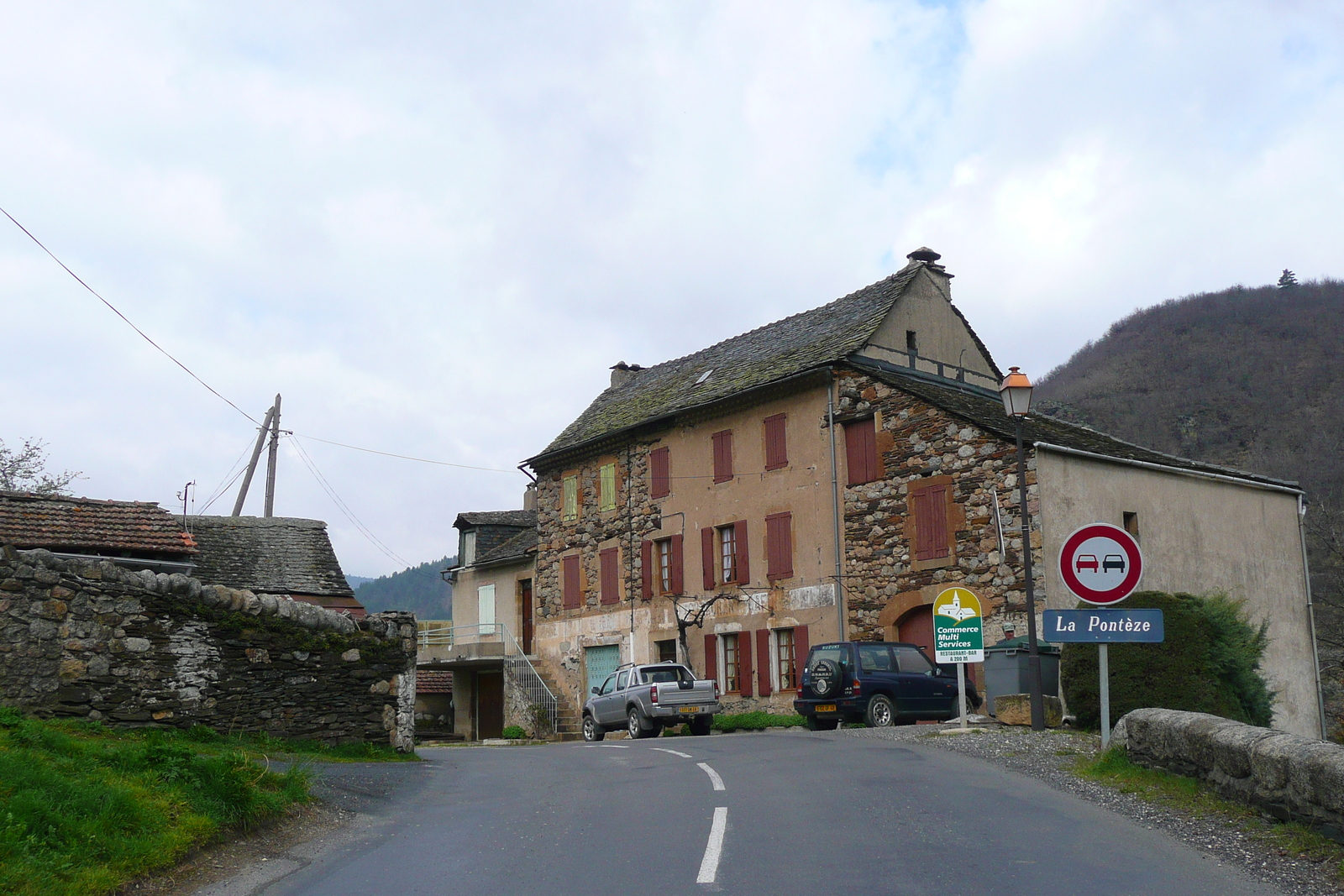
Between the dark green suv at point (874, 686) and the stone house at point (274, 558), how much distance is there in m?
10.6

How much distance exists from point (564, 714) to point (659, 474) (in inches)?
312

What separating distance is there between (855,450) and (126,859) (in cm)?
2231

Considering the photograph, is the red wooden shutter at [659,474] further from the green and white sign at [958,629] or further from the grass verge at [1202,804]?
the grass verge at [1202,804]

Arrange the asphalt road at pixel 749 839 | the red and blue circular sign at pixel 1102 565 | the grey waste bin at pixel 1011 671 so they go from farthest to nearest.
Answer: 1. the grey waste bin at pixel 1011 671
2. the red and blue circular sign at pixel 1102 565
3. the asphalt road at pixel 749 839

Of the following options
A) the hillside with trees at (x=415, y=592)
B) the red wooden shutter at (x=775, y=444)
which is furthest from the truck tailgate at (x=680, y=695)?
the hillside with trees at (x=415, y=592)

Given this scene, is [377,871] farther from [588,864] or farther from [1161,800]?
[1161,800]

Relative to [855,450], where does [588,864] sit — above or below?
below

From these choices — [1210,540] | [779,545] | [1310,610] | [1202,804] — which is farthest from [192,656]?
[1310,610]

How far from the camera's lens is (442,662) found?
37.6 m

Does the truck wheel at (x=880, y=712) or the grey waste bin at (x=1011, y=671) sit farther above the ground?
the grey waste bin at (x=1011, y=671)

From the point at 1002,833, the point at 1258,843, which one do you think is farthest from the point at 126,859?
the point at 1258,843

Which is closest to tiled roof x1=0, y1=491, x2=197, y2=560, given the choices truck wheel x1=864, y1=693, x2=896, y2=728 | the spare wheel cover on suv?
the spare wheel cover on suv

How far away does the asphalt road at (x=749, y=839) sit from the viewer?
646 centimetres

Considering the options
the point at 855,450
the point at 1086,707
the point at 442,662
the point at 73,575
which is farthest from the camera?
the point at 442,662
